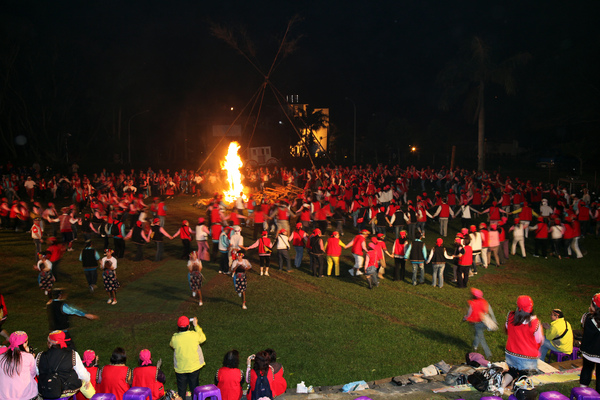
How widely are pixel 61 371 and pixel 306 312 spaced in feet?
21.8

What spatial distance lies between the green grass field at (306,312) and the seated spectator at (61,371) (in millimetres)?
2666

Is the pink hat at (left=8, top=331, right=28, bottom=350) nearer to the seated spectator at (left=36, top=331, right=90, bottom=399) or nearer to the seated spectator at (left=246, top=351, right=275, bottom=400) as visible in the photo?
the seated spectator at (left=36, top=331, right=90, bottom=399)

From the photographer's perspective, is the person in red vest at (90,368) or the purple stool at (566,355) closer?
the person in red vest at (90,368)

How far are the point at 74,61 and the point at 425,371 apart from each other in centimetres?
4993

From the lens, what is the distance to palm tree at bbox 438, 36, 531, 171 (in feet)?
121

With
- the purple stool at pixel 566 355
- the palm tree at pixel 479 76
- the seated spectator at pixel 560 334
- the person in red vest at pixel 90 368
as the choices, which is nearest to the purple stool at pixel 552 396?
the seated spectator at pixel 560 334

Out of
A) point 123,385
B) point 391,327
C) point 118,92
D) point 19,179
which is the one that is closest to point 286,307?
point 391,327

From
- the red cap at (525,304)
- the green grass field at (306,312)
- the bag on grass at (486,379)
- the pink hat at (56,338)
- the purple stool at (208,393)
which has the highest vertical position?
the red cap at (525,304)

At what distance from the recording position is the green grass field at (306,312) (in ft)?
30.1

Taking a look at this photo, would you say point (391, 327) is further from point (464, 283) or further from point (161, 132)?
point (161, 132)

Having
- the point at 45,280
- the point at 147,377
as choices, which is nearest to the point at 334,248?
the point at 45,280

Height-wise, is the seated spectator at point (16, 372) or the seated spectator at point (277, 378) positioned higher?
the seated spectator at point (16, 372)

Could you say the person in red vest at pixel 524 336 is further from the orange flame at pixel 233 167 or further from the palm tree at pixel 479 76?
the palm tree at pixel 479 76

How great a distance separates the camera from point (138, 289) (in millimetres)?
13273
